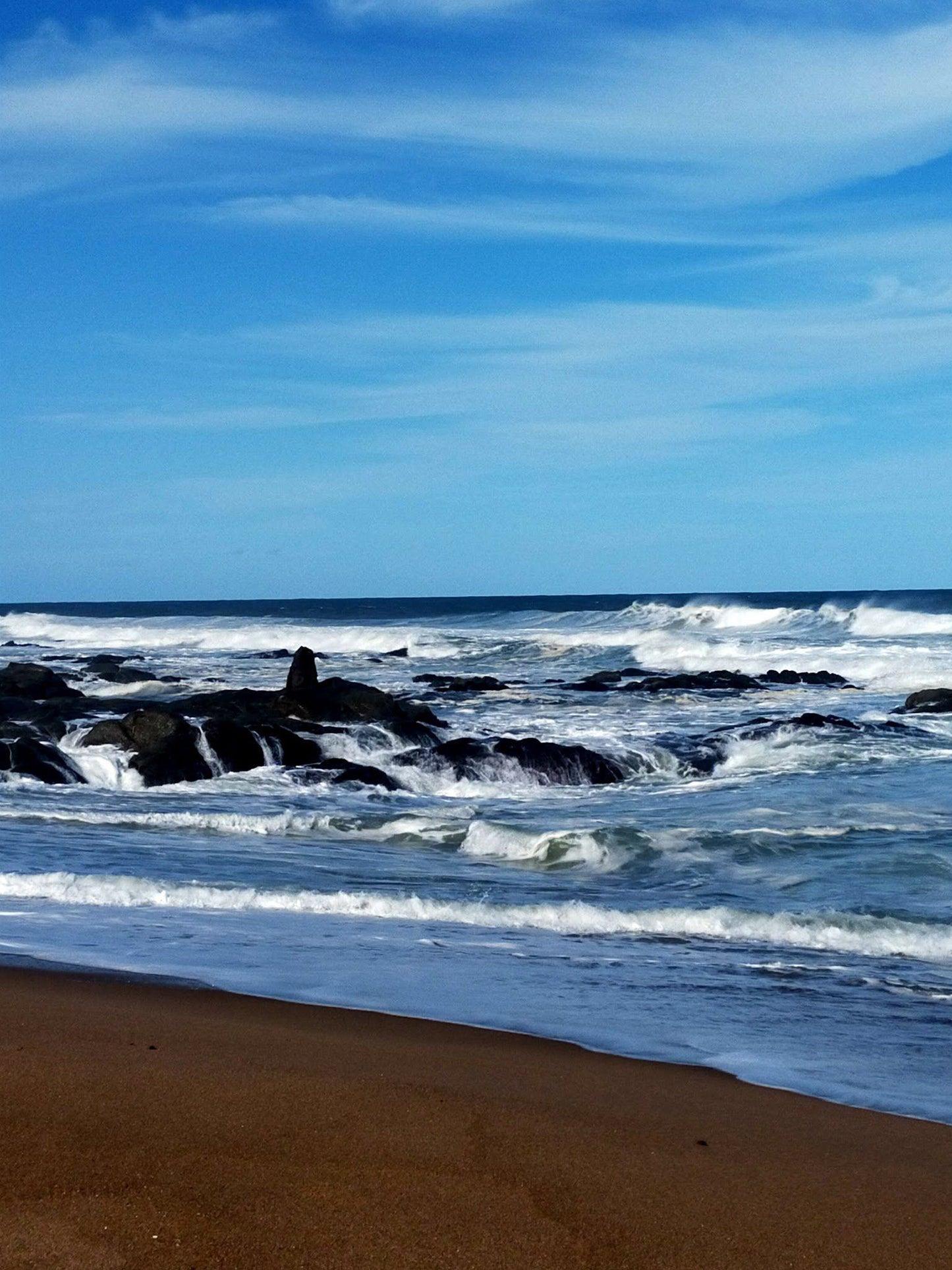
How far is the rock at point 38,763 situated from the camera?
15.6 meters

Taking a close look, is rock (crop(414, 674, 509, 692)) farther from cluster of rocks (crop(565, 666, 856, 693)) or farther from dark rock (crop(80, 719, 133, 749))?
dark rock (crop(80, 719, 133, 749))

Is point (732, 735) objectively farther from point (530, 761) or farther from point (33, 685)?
point (33, 685)

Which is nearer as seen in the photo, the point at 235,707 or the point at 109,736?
the point at 109,736

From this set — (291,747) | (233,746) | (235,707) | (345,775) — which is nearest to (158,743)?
(233,746)

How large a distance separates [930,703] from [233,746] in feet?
45.1

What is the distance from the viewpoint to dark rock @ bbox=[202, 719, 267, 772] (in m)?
16.4

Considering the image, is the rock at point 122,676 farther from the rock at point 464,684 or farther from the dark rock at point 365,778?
the dark rock at point 365,778

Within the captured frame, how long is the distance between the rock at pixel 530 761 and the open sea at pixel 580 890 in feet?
0.55

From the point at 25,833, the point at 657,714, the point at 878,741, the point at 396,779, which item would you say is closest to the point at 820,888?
the point at 25,833

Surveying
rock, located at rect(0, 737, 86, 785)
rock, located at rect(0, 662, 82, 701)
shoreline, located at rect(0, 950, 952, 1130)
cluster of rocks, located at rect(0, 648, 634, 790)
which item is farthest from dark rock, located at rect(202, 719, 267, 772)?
shoreline, located at rect(0, 950, 952, 1130)

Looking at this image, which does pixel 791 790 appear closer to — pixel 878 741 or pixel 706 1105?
pixel 878 741

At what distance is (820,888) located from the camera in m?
8.85

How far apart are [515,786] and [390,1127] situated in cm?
1240

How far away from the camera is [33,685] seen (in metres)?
23.7
